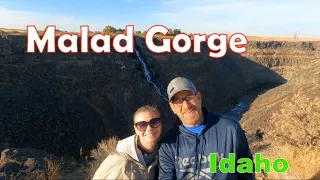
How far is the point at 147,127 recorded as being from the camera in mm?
4129

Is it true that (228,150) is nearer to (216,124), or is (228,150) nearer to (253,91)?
(216,124)

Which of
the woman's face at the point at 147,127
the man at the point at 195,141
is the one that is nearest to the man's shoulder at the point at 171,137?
the man at the point at 195,141

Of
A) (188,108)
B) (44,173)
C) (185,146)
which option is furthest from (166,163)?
(44,173)

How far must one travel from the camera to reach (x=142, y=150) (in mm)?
4195

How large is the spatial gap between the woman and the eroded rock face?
540cm

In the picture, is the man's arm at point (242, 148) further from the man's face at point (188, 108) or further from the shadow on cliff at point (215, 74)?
the shadow on cliff at point (215, 74)

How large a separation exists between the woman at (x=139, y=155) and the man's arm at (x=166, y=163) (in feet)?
0.56

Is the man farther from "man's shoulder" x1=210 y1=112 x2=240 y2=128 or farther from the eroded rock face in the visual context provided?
the eroded rock face

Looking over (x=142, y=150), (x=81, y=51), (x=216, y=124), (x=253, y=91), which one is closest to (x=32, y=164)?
(x=142, y=150)

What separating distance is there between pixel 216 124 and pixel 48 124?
27.5 metres

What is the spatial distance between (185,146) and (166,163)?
12.6 inches

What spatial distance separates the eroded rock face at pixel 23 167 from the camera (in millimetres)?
8930

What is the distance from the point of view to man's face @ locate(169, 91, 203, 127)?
3.89m

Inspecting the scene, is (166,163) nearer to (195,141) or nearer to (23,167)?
(195,141)
